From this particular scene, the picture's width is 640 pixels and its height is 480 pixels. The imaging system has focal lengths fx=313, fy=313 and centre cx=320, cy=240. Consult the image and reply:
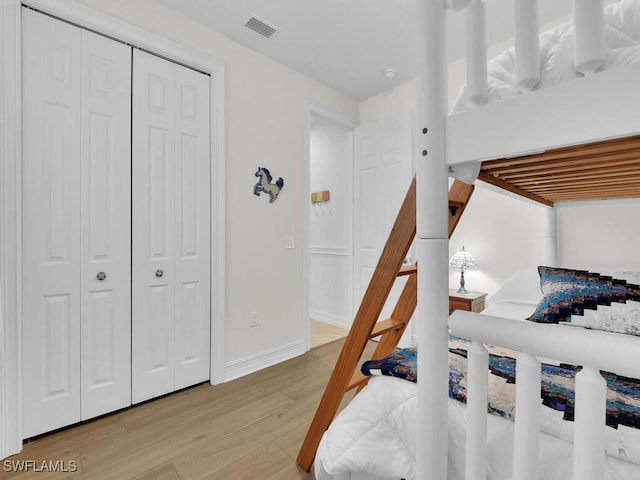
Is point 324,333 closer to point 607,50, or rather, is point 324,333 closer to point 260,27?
point 260,27

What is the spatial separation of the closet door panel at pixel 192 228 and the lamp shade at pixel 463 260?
190 cm

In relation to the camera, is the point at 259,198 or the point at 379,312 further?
the point at 259,198

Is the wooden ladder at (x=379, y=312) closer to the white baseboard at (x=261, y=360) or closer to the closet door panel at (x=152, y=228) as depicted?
the white baseboard at (x=261, y=360)

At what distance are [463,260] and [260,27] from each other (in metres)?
2.30

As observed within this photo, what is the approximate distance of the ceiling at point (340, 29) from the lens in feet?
6.66

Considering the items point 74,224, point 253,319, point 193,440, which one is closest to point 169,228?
point 74,224

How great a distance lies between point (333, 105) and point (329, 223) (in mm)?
1348

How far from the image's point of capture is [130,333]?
1942 millimetres

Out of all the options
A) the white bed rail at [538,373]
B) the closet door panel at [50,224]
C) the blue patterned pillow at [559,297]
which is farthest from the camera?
the closet door panel at [50,224]

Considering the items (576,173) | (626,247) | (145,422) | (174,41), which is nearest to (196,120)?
(174,41)

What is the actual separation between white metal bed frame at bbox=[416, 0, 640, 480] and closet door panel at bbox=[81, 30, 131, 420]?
1871mm

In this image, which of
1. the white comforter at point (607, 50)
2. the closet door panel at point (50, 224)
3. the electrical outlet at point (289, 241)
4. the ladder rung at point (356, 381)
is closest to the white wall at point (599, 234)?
the ladder rung at point (356, 381)

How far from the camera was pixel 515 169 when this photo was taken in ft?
2.94

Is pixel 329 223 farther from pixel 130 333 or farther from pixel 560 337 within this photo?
pixel 560 337
